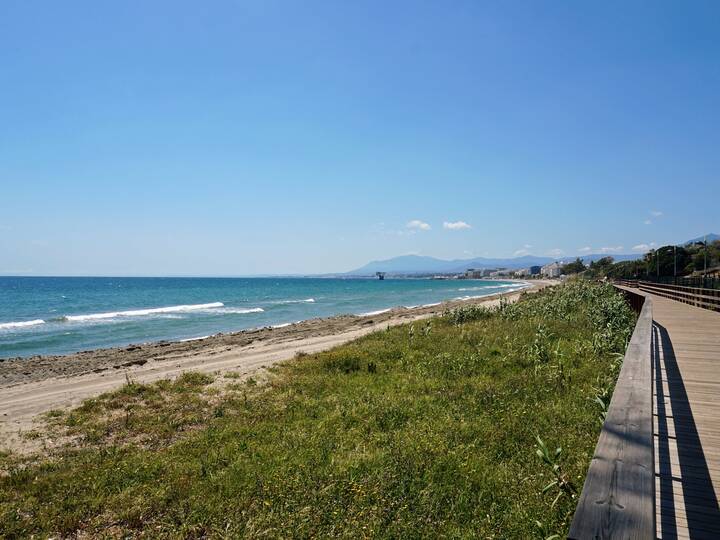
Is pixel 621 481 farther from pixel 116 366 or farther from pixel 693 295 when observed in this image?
pixel 693 295

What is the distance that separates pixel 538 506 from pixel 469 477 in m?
0.94

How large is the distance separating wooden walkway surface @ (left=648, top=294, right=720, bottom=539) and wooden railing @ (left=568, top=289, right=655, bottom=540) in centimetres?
139

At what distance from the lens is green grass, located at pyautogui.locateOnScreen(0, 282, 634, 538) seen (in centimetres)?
488

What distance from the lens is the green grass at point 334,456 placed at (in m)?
4.88

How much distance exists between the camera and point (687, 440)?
202 inches

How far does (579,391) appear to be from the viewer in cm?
840

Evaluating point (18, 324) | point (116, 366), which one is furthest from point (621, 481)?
point (18, 324)

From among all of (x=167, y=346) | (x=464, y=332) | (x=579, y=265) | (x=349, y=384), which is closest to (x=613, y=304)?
(x=464, y=332)

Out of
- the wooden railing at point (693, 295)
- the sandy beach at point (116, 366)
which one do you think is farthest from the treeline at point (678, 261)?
the sandy beach at point (116, 366)

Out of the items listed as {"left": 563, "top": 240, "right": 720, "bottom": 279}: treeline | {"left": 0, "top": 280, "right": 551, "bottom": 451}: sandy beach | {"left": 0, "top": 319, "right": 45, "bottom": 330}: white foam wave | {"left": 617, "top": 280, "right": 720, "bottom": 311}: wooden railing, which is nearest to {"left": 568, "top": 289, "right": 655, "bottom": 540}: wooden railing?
{"left": 0, "top": 280, "right": 551, "bottom": 451}: sandy beach

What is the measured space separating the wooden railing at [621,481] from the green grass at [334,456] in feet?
7.64

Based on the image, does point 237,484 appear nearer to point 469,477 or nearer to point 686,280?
point 469,477

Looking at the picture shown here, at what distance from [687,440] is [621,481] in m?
4.35

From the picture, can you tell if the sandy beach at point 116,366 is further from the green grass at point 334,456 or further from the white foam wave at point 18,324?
the white foam wave at point 18,324
